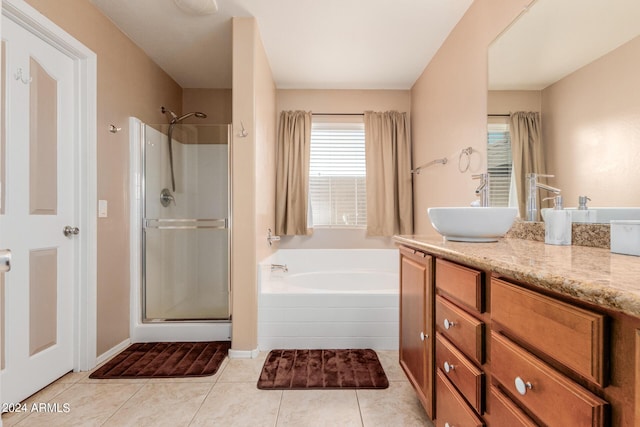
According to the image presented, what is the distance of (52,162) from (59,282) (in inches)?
27.7

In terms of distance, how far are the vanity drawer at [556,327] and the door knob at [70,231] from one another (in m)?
2.25

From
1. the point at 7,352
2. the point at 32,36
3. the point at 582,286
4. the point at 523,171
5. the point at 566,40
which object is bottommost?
the point at 7,352

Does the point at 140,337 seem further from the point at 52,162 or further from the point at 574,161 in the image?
the point at 574,161

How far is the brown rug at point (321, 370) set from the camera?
1822 mm

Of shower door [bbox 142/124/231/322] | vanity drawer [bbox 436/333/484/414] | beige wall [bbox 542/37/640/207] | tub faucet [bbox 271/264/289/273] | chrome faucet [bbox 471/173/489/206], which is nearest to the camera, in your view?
vanity drawer [bbox 436/333/484/414]

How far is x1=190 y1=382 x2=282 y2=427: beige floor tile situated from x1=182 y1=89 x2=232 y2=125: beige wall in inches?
104

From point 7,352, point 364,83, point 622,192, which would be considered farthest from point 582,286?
point 364,83

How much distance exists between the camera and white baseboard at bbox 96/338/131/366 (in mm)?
2084

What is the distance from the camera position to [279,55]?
2787 mm

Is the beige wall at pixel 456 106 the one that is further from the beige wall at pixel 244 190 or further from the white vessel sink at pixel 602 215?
the beige wall at pixel 244 190

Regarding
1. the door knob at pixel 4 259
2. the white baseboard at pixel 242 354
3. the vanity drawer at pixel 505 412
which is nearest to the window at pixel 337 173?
the white baseboard at pixel 242 354

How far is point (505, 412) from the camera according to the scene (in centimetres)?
81

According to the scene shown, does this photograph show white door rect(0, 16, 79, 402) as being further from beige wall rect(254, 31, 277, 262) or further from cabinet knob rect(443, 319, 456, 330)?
cabinet knob rect(443, 319, 456, 330)

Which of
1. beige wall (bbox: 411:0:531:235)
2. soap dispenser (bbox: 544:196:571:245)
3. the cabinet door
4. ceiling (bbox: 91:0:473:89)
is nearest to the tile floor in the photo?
the cabinet door
